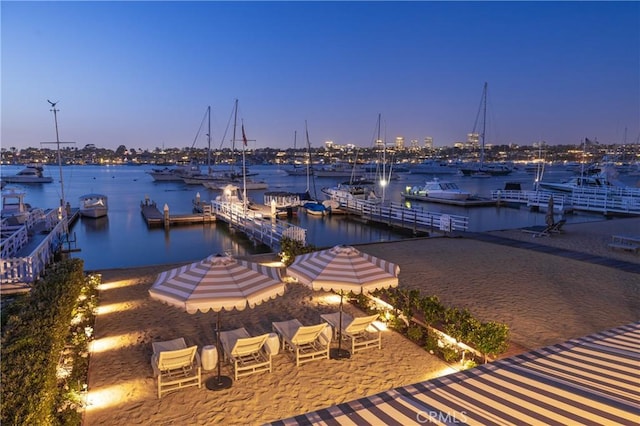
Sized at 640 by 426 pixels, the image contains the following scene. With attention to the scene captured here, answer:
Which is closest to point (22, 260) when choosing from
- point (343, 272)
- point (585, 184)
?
point (343, 272)

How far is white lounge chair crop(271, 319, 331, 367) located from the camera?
643 cm

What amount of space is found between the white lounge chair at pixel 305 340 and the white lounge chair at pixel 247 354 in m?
0.45

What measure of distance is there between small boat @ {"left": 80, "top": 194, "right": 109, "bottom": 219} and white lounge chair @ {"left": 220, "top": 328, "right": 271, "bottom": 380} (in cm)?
2840

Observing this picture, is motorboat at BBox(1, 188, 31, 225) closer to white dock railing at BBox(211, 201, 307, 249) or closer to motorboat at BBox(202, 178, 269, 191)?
white dock railing at BBox(211, 201, 307, 249)

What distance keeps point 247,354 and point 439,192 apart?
33040 mm

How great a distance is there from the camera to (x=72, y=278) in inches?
317

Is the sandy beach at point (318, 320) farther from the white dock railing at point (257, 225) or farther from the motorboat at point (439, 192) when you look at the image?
the motorboat at point (439, 192)

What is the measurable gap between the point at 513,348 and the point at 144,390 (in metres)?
5.88

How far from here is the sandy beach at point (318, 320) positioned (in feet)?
17.8

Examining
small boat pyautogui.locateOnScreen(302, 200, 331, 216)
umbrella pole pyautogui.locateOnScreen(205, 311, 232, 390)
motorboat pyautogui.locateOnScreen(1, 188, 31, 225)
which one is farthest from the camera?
small boat pyautogui.locateOnScreen(302, 200, 331, 216)

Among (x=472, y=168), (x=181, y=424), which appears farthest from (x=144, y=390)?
(x=472, y=168)

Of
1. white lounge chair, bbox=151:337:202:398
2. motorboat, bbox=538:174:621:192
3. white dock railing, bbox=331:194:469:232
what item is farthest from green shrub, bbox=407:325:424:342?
motorboat, bbox=538:174:621:192

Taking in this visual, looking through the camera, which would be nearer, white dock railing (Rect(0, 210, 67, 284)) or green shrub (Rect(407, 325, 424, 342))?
green shrub (Rect(407, 325, 424, 342))
